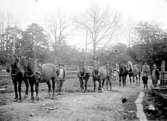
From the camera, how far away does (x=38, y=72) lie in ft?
29.1

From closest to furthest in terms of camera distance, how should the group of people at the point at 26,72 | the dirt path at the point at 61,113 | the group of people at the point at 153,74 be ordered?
the dirt path at the point at 61,113 < the group of people at the point at 26,72 < the group of people at the point at 153,74

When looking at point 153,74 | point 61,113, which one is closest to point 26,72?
point 61,113

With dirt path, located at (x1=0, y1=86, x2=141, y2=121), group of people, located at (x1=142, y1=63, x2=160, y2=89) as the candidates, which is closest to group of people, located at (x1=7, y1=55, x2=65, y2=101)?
dirt path, located at (x1=0, y1=86, x2=141, y2=121)

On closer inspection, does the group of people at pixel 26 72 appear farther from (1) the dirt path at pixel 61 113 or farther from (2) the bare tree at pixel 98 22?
(2) the bare tree at pixel 98 22

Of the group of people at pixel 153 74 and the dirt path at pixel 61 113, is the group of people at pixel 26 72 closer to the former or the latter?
the dirt path at pixel 61 113

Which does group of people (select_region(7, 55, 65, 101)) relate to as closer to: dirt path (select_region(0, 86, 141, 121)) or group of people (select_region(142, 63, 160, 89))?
dirt path (select_region(0, 86, 141, 121))

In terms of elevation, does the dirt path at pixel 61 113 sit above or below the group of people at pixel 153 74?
below

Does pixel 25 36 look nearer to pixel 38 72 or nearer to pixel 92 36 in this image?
pixel 92 36

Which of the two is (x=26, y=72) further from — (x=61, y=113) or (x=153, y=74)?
(x=153, y=74)

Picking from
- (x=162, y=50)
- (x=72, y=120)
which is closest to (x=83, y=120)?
(x=72, y=120)

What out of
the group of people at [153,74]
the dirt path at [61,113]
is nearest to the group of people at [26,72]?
the dirt path at [61,113]

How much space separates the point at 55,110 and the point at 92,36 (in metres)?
23.0

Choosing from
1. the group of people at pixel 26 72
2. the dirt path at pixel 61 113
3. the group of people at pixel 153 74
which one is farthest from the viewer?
the group of people at pixel 153 74

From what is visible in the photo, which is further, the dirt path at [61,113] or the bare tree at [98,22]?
the bare tree at [98,22]
